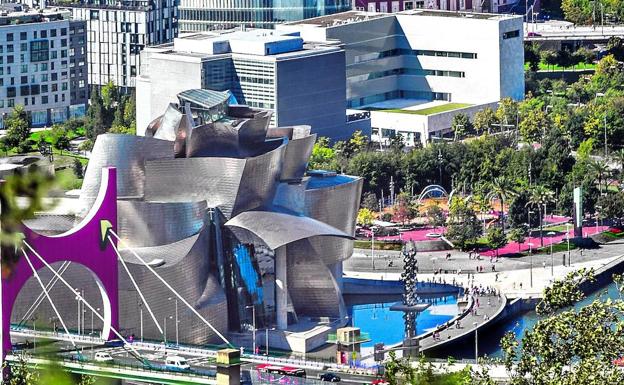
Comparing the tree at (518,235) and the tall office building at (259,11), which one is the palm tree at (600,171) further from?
the tall office building at (259,11)

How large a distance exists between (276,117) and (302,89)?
2.05 m

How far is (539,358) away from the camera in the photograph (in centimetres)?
2919

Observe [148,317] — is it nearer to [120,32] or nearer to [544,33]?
[120,32]

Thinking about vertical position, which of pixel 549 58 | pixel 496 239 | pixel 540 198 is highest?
pixel 549 58

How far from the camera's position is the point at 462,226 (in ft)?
213

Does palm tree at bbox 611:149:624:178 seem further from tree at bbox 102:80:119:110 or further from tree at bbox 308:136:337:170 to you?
tree at bbox 102:80:119:110

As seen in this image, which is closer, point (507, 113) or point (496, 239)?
point (496, 239)

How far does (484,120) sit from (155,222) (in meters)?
37.0

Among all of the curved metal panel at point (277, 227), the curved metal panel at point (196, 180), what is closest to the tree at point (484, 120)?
the curved metal panel at point (277, 227)

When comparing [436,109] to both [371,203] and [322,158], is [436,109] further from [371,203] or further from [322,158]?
[371,203]

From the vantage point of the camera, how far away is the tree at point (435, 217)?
2653 inches

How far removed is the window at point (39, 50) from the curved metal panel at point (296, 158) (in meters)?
37.0

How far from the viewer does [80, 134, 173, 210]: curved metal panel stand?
49.7 m

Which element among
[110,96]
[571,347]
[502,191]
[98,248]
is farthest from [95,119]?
[571,347]
